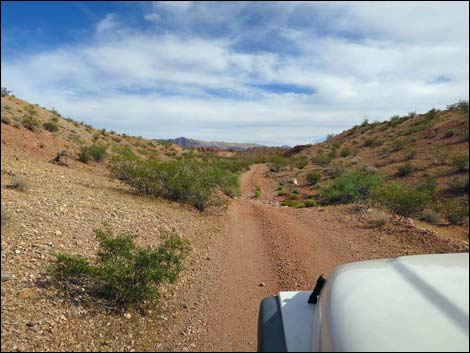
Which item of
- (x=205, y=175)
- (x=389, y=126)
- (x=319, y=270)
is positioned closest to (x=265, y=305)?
(x=319, y=270)

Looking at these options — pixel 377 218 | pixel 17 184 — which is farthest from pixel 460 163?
pixel 17 184

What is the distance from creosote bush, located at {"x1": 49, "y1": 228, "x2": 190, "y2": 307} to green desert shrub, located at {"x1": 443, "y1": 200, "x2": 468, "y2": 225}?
26.3 ft

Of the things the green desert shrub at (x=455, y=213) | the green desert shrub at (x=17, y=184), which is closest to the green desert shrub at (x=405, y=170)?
the green desert shrub at (x=455, y=213)

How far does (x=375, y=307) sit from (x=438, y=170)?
47.9 feet

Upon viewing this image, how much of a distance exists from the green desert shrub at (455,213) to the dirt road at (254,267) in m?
3.69

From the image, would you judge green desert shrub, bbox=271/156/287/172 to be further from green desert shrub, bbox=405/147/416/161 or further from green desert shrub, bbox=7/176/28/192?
green desert shrub, bbox=7/176/28/192

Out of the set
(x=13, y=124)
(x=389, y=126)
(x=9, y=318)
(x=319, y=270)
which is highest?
(x=389, y=126)

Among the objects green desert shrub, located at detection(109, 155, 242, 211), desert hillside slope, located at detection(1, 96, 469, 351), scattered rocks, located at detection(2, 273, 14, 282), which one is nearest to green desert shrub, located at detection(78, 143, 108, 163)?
desert hillside slope, located at detection(1, 96, 469, 351)

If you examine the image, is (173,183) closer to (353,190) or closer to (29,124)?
(353,190)

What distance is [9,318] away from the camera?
3.07 m

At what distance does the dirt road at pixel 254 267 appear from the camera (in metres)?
3.12

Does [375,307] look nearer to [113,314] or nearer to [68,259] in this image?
[113,314]

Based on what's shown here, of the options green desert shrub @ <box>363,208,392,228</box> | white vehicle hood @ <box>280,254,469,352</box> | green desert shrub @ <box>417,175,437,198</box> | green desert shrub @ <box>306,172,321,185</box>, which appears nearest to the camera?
white vehicle hood @ <box>280,254,469,352</box>

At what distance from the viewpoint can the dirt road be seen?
3.12 meters
